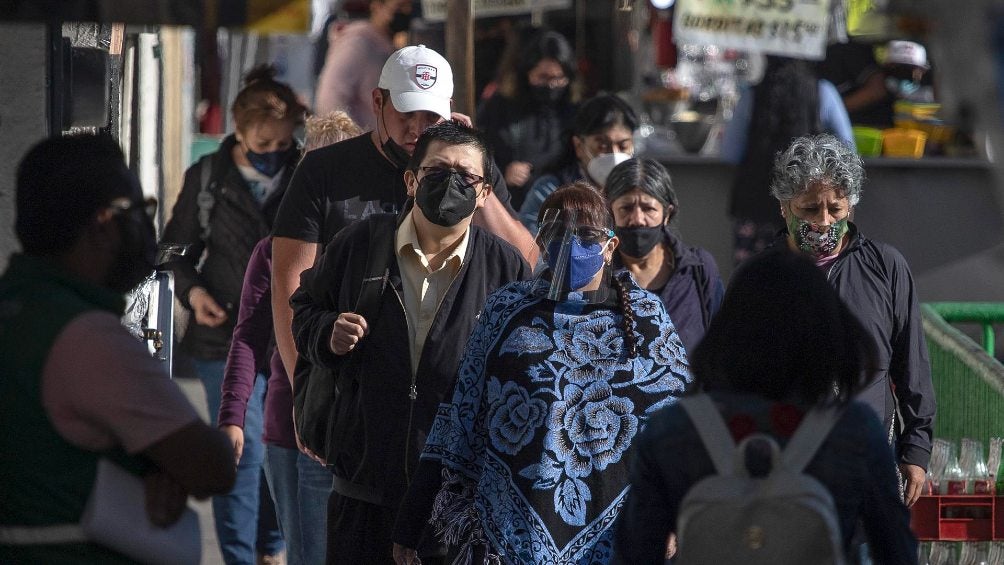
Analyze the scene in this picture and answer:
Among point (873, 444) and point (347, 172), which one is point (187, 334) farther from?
point (873, 444)

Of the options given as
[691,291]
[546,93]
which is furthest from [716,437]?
[546,93]

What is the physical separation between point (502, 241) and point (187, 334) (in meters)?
2.25

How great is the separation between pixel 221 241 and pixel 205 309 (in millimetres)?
305

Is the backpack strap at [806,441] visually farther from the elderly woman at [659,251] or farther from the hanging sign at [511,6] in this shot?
the hanging sign at [511,6]

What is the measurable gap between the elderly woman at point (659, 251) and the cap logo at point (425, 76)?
89 cm

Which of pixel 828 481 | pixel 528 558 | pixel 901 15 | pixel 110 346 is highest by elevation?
pixel 901 15

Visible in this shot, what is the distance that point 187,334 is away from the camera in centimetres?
649

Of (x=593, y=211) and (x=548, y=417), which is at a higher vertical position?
(x=593, y=211)

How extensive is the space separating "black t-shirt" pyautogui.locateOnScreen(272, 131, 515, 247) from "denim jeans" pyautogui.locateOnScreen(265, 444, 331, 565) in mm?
779

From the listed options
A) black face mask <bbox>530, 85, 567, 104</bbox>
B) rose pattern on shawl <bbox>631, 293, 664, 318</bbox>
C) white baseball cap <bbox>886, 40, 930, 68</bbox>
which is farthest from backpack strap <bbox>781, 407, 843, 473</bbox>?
white baseball cap <bbox>886, 40, 930, 68</bbox>

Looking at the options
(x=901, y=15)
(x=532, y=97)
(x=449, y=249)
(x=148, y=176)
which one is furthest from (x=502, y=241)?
(x=148, y=176)

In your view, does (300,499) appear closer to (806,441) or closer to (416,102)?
(416,102)

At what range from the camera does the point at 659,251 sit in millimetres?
5668

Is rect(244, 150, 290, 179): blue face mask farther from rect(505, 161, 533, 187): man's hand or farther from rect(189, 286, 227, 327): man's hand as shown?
rect(505, 161, 533, 187): man's hand
